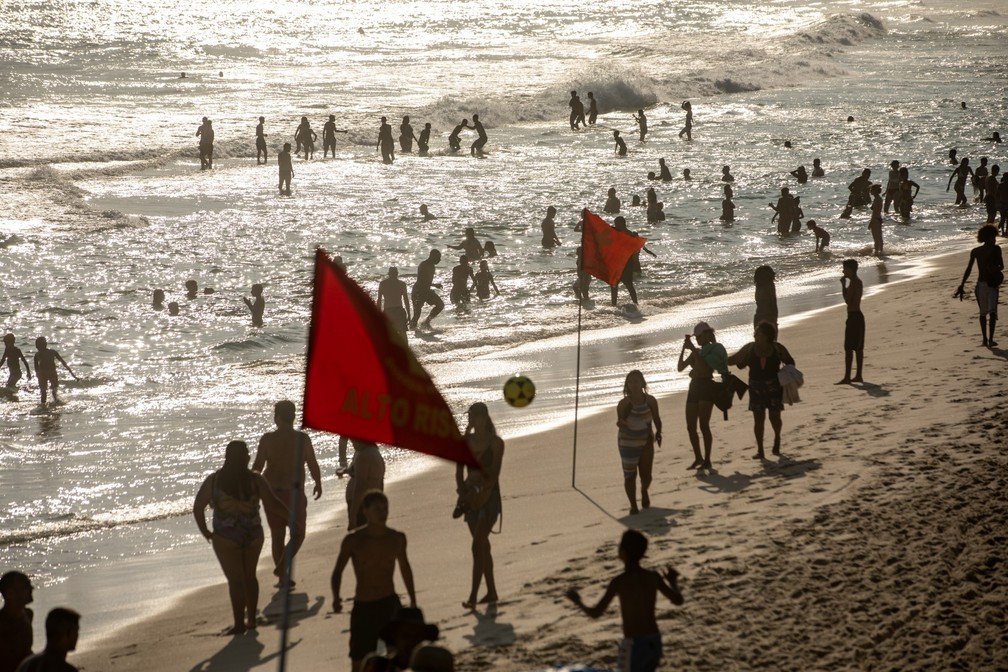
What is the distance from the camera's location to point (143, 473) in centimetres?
1413

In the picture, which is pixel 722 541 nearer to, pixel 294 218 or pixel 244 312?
pixel 244 312

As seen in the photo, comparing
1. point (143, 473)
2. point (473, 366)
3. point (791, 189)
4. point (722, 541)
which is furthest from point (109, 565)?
point (791, 189)

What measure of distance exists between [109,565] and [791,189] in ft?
98.5

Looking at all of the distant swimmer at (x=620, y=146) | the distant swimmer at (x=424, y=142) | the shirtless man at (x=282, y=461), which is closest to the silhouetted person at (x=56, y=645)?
the shirtless man at (x=282, y=461)

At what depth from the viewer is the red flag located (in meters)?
5.28

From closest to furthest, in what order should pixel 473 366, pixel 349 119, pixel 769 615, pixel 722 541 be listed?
1. pixel 769 615
2. pixel 722 541
3. pixel 473 366
4. pixel 349 119

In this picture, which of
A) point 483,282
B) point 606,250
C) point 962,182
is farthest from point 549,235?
point 606,250

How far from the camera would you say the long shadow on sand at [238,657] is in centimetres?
833

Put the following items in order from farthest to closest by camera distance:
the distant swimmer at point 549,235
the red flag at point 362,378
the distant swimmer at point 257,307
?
1. the distant swimmer at point 549,235
2. the distant swimmer at point 257,307
3. the red flag at point 362,378

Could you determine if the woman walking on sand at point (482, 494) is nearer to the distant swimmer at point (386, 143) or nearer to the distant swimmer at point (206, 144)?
the distant swimmer at point (206, 144)

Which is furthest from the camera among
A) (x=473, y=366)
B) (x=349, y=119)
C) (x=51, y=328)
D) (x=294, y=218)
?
(x=349, y=119)

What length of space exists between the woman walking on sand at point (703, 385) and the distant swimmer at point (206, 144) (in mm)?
31125

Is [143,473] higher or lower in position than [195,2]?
lower

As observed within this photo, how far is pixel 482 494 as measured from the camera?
8453 millimetres
